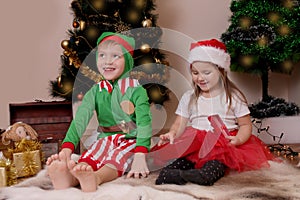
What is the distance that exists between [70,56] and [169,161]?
847 mm

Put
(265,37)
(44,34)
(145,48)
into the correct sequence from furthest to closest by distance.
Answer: (44,34)
(265,37)
(145,48)

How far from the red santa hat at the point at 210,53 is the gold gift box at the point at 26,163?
689mm

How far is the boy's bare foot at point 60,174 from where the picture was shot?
119cm

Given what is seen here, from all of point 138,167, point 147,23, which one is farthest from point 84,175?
point 147,23

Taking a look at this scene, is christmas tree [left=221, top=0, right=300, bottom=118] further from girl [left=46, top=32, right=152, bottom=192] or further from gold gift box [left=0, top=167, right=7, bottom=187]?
gold gift box [left=0, top=167, right=7, bottom=187]

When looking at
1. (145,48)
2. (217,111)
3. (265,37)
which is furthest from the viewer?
(265,37)

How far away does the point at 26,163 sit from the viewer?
150 centimetres

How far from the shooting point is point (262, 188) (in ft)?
3.84

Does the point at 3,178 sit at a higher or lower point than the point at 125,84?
lower

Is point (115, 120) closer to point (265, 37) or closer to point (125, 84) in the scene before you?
point (125, 84)

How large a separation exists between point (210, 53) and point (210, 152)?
1.23 ft

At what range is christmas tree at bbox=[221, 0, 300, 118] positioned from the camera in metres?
2.06

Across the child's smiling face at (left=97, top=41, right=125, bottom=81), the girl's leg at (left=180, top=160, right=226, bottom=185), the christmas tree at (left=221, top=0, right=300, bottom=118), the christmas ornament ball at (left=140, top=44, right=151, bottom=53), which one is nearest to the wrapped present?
the child's smiling face at (left=97, top=41, right=125, bottom=81)

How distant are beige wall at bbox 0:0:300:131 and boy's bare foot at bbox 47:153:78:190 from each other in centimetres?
134
